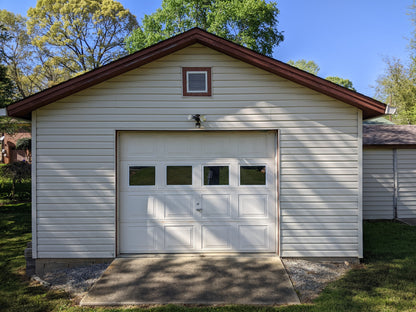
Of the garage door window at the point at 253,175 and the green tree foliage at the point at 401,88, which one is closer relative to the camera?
the garage door window at the point at 253,175

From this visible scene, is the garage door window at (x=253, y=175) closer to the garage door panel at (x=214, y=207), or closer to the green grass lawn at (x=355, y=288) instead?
the garage door panel at (x=214, y=207)

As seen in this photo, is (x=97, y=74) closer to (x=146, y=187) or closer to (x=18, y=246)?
(x=146, y=187)

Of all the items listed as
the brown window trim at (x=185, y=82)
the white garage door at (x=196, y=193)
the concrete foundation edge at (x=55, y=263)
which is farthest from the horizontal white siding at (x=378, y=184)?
Answer: the concrete foundation edge at (x=55, y=263)

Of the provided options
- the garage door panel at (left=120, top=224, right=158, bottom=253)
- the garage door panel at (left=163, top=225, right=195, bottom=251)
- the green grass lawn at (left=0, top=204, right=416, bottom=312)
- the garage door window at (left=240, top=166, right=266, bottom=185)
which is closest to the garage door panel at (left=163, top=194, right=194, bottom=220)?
the garage door panel at (left=163, top=225, right=195, bottom=251)

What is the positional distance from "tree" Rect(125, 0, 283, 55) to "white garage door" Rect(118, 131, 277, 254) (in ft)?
A: 48.0

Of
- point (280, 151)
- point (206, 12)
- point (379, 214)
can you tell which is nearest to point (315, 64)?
point (206, 12)

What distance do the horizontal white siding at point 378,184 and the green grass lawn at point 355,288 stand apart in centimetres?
191

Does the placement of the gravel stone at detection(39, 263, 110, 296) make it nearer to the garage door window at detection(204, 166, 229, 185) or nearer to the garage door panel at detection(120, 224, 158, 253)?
the garage door panel at detection(120, 224, 158, 253)

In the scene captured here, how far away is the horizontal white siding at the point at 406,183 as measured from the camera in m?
9.04

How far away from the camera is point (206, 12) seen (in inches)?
793

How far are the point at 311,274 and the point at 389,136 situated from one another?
270 inches

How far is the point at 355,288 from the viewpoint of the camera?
182 inches

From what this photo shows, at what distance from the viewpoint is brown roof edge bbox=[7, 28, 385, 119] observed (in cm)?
533

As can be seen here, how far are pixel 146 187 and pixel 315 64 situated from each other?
51417 millimetres
